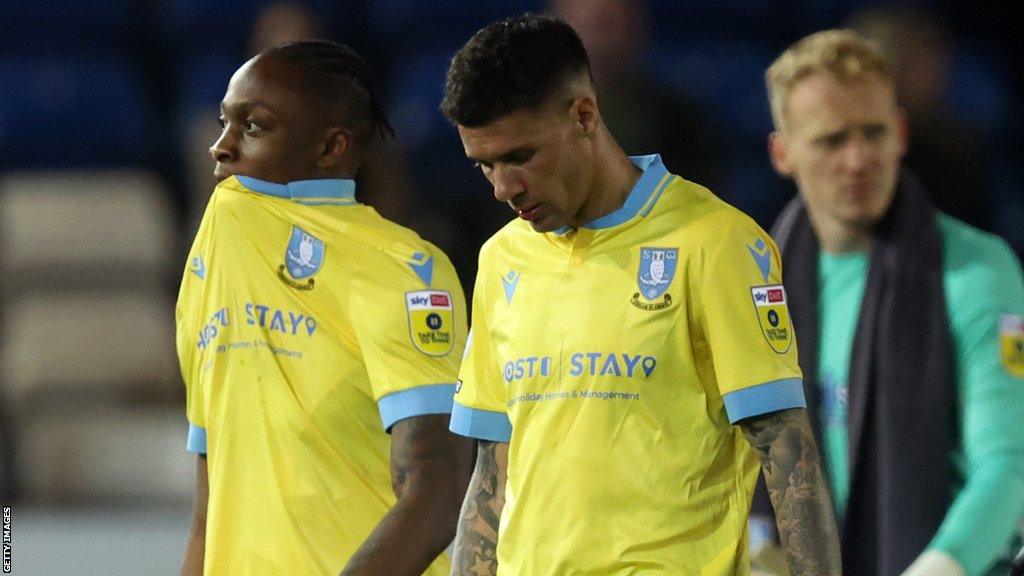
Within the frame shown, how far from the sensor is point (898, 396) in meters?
3.43

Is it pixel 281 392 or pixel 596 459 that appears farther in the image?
pixel 281 392

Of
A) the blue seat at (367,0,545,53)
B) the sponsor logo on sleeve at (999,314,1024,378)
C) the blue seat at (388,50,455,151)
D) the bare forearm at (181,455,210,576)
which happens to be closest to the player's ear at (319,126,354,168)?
the bare forearm at (181,455,210,576)

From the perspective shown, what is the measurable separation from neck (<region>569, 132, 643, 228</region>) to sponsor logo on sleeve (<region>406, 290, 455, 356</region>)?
0.37 m

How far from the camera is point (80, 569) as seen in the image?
466 cm

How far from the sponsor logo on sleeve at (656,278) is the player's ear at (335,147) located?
74cm

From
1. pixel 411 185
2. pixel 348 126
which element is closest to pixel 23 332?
pixel 411 185

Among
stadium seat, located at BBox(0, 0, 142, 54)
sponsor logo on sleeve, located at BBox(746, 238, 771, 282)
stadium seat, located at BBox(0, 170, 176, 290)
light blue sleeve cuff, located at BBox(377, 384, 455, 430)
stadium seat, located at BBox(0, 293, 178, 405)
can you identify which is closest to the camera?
sponsor logo on sleeve, located at BBox(746, 238, 771, 282)

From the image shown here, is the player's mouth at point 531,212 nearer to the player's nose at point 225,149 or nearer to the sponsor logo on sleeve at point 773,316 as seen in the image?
the sponsor logo on sleeve at point 773,316

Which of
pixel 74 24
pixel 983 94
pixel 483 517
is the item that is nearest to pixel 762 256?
pixel 483 517

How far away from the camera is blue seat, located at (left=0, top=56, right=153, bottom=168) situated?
6.83 m

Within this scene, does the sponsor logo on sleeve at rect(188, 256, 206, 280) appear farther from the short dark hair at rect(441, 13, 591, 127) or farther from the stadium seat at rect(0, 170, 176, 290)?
the stadium seat at rect(0, 170, 176, 290)

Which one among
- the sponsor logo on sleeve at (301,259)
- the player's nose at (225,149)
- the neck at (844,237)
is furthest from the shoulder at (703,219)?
the neck at (844,237)

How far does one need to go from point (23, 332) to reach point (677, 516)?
3.85m

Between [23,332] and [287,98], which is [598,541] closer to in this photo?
[287,98]
